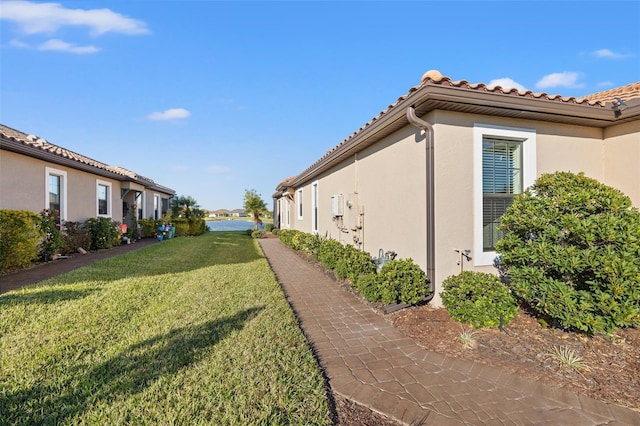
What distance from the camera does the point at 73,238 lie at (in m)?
10.9

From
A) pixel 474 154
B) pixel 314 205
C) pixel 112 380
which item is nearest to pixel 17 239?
pixel 112 380

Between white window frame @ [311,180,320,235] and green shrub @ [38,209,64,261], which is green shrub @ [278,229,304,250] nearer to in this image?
white window frame @ [311,180,320,235]

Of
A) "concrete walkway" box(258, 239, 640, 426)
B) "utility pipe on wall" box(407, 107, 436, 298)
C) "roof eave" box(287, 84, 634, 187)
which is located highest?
"roof eave" box(287, 84, 634, 187)

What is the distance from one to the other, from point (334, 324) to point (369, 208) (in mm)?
3426

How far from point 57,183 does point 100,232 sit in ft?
8.13

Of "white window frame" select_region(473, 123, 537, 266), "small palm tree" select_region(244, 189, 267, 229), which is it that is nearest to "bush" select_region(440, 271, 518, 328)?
"white window frame" select_region(473, 123, 537, 266)

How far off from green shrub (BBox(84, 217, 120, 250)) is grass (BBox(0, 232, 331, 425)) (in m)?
6.98

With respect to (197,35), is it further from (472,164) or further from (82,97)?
(472,164)

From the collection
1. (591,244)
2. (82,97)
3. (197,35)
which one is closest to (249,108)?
(197,35)

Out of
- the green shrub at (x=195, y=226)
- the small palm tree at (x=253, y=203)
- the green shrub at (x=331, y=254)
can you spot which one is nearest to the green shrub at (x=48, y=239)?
the green shrub at (x=331, y=254)

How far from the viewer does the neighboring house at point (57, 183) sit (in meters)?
8.47

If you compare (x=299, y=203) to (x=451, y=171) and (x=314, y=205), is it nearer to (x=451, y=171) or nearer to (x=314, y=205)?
(x=314, y=205)

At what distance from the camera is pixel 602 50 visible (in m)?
7.94

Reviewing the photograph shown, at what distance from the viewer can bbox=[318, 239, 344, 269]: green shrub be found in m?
7.87
